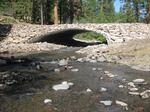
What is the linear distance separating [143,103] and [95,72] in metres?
9.29

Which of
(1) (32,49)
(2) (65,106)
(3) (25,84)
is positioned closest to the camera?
(2) (65,106)

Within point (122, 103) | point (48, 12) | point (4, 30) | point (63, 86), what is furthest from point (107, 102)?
point (48, 12)

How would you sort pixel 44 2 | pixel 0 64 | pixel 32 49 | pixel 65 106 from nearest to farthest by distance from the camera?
pixel 65 106 → pixel 0 64 → pixel 32 49 → pixel 44 2

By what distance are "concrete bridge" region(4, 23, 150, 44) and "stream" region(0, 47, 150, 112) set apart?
1657 centimetres

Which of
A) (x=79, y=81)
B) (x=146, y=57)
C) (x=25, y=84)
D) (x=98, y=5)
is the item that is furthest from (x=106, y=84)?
(x=98, y=5)

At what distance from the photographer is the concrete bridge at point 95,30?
45062 millimetres

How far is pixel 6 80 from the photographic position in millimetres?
21781

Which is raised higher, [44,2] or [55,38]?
[44,2]

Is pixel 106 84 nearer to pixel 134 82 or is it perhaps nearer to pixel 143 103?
pixel 134 82

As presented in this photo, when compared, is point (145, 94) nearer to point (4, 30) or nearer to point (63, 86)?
point (63, 86)

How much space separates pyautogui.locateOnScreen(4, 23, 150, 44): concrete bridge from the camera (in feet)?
148

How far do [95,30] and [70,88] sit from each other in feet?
94.0

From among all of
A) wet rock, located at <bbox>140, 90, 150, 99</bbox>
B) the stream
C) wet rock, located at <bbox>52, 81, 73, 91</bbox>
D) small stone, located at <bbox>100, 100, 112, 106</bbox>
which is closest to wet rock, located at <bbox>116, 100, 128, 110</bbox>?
the stream

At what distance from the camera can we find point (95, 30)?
1891 inches
